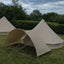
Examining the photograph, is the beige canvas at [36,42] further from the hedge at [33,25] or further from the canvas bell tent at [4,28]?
the hedge at [33,25]

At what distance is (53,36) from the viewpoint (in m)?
7.50

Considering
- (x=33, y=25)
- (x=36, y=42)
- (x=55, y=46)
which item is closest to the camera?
(x=36, y=42)

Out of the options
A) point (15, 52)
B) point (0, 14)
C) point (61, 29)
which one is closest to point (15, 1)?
point (0, 14)

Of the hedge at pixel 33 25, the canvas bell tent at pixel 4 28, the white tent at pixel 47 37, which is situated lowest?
the hedge at pixel 33 25

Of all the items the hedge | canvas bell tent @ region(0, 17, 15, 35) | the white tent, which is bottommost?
the hedge

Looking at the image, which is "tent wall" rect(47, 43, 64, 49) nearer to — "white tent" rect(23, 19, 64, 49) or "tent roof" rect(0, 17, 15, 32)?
"white tent" rect(23, 19, 64, 49)

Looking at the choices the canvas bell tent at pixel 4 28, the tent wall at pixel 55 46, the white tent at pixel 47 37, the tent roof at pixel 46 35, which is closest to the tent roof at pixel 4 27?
the canvas bell tent at pixel 4 28

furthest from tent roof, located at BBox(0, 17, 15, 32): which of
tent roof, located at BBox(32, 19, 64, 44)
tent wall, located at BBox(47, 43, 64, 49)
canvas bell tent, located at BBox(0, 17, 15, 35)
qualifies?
tent wall, located at BBox(47, 43, 64, 49)

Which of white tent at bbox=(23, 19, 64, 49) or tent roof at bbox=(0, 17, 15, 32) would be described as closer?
white tent at bbox=(23, 19, 64, 49)

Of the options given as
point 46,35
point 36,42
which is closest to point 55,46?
point 46,35

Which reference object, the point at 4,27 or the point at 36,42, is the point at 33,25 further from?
the point at 36,42

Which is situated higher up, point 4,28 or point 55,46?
point 55,46

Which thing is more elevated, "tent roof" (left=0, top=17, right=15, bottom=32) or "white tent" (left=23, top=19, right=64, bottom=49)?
"white tent" (left=23, top=19, right=64, bottom=49)

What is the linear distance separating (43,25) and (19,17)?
49.1 ft
